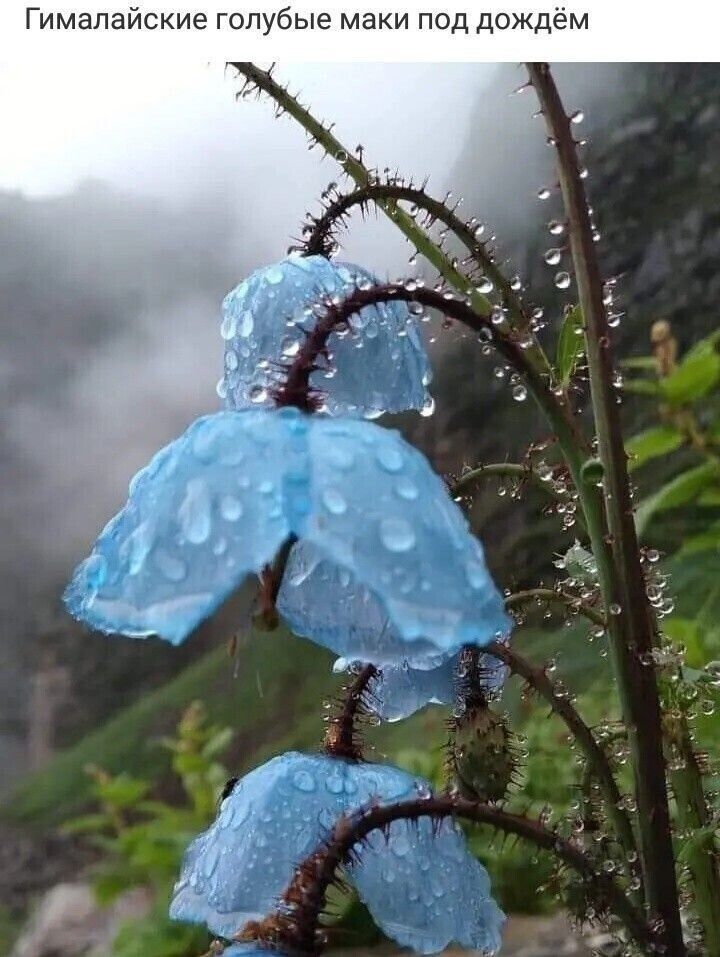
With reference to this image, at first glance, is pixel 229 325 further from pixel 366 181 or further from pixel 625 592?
pixel 625 592

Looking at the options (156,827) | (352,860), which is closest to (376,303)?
(352,860)

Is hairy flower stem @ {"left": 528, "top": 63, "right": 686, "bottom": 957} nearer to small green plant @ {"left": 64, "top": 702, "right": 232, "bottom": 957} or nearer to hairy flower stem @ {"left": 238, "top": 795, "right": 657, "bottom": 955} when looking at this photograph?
hairy flower stem @ {"left": 238, "top": 795, "right": 657, "bottom": 955}

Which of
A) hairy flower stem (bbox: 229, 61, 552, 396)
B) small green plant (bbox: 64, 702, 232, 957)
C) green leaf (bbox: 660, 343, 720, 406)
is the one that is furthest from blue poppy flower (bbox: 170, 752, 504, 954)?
small green plant (bbox: 64, 702, 232, 957)

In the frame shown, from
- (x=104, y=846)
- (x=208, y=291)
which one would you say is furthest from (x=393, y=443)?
(x=104, y=846)

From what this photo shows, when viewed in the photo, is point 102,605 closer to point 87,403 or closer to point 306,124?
point 306,124

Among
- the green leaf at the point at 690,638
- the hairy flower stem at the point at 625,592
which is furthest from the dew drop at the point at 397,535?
the green leaf at the point at 690,638
